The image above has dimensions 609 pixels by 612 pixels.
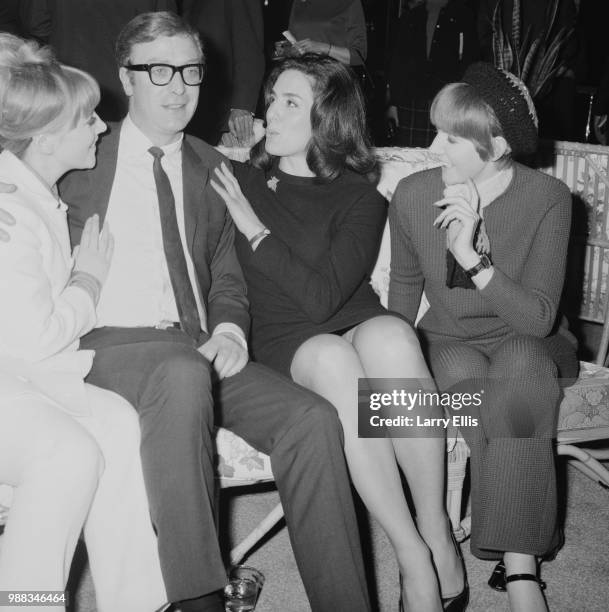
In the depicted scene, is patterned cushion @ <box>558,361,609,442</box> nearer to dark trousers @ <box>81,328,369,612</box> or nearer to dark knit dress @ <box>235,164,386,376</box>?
dark knit dress @ <box>235,164,386,376</box>

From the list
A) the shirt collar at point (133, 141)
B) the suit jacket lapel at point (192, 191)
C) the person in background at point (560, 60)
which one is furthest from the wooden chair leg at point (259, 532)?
the person in background at point (560, 60)

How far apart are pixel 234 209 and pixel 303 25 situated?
2.14m

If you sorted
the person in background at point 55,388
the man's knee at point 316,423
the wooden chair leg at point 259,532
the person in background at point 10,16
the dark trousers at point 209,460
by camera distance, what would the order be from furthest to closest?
the person in background at point 10,16, the wooden chair leg at point 259,532, the man's knee at point 316,423, the dark trousers at point 209,460, the person in background at point 55,388

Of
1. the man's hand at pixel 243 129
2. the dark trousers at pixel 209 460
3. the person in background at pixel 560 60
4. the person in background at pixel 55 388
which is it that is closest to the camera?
the person in background at pixel 55 388

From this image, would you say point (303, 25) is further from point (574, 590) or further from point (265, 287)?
point (574, 590)

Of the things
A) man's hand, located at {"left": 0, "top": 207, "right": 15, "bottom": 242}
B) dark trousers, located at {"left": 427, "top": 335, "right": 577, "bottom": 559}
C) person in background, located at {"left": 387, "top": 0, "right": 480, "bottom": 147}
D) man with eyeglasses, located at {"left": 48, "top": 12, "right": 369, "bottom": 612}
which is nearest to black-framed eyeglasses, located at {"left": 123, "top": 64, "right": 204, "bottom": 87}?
man with eyeglasses, located at {"left": 48, "top": 12, "right": 369, "bottom": 612}

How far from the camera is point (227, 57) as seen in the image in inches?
136

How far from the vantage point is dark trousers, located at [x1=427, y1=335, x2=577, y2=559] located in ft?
6.22

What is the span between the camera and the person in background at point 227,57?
3.40 m

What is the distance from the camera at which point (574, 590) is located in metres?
2.12

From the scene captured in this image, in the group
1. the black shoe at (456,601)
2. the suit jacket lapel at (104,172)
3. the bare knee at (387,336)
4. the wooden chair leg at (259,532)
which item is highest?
the suit jacket lapel at (104,172)

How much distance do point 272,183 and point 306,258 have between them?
0.88 feet

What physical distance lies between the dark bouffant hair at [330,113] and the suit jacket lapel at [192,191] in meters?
0.32

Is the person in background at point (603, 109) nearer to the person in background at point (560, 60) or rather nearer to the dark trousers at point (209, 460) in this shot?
the person in background at point (560, 60)
